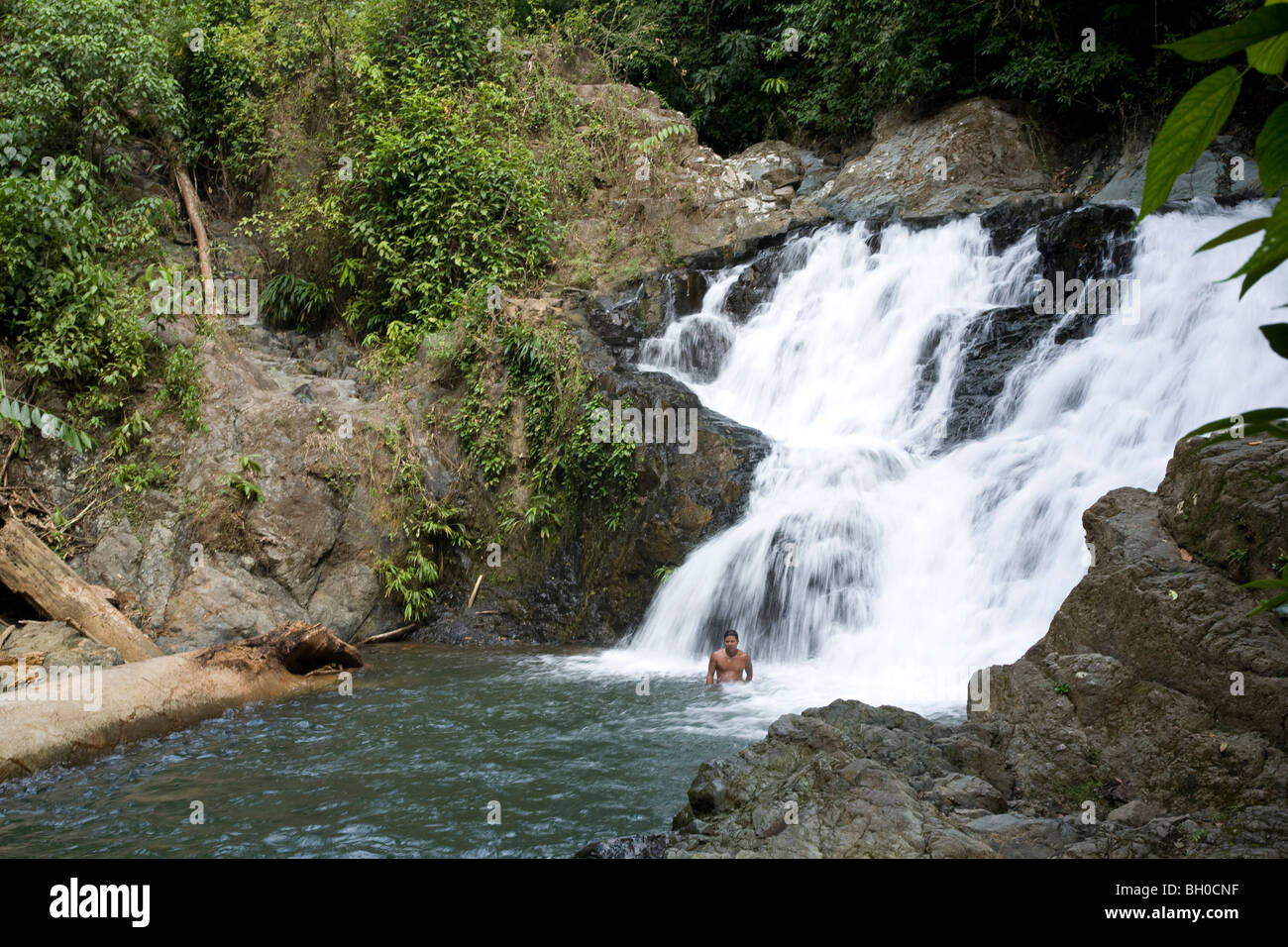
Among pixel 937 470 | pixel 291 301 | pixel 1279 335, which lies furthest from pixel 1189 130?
pixel 291 301

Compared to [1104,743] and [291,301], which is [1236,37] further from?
[291,301]

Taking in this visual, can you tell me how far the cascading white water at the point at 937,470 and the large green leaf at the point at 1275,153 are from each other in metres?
7.25

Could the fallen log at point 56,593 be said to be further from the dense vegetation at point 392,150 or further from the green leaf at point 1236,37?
the green leaf at point 1236,37

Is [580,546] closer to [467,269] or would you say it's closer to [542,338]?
[542,338]

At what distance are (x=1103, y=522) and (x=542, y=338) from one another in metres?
8.15

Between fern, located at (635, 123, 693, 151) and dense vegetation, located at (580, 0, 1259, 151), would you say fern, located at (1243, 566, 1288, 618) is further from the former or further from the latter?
fern, located at (635, 123, 693, 151)

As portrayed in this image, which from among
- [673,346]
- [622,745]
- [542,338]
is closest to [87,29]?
[542,338]

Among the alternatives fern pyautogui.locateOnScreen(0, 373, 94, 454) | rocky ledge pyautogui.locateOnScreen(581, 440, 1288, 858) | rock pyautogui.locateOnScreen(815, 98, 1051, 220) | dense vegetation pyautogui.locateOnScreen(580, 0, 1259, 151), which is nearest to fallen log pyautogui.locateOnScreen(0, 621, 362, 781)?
fern pyautogui.locateOnScreen(0, 373, 94, 454)

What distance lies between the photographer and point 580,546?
11.9m

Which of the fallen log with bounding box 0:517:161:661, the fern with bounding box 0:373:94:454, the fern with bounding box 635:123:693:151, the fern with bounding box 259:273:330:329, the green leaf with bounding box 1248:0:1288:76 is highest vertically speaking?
the fern with bounding box 635:123:693:151

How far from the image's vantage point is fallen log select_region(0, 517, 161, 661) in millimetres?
9102

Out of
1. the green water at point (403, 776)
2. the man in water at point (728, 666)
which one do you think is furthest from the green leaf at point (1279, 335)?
the man in water at point (728, 666)

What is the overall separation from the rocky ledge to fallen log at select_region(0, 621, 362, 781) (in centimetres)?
436

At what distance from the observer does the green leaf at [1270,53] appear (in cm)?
92
